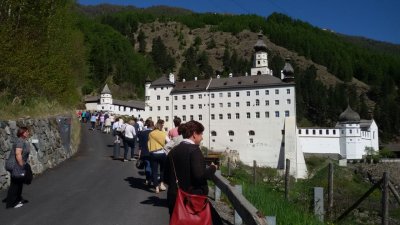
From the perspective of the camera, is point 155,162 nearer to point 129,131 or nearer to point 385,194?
point 385,194

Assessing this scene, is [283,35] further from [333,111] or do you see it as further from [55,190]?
[55,190]

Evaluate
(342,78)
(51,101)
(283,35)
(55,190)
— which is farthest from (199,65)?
(55,190)

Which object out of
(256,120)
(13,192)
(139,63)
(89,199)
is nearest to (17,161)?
(13,192)

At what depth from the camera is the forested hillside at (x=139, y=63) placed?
1759 cm

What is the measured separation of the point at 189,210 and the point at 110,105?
3912 inches

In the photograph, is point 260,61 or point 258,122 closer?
point 258,122

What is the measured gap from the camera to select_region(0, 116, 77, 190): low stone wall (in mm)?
11703

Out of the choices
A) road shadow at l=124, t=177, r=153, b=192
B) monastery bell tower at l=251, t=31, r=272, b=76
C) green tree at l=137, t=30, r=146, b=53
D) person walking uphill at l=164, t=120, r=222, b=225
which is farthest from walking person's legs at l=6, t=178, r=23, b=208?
green tree at l=137, t=30, r=146, b=53

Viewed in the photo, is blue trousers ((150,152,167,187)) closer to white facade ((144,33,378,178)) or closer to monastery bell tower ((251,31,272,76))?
white facade ((144,33,378,178))

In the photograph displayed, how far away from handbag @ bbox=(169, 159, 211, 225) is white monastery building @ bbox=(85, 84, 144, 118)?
95.2 meters

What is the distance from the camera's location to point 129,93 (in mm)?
124500

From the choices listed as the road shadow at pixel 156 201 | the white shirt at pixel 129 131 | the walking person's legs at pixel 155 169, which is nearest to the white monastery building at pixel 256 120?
the white shirt at pixel 129 131

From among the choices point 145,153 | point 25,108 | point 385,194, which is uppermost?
point 25,108

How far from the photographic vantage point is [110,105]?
10262 cm
